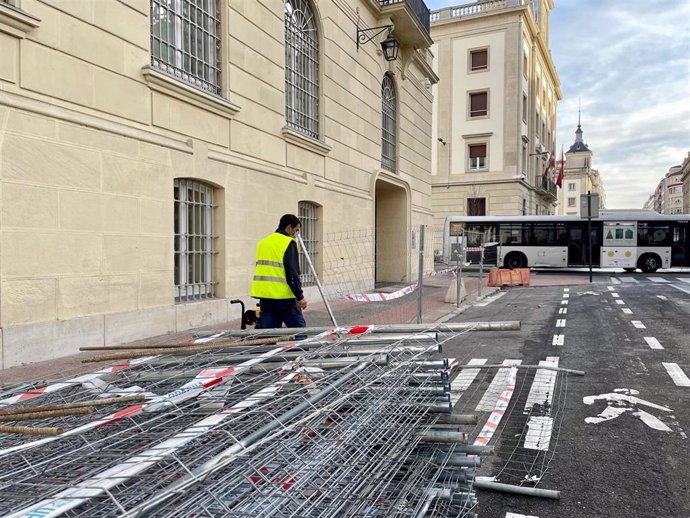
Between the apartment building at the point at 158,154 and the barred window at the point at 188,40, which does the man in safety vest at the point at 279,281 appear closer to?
the apartment building at the point at 158,154

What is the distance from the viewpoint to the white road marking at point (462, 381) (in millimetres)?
5359

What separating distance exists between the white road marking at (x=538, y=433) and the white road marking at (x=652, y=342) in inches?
162

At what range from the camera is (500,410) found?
4.91 metres

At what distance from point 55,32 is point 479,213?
32.3 meters

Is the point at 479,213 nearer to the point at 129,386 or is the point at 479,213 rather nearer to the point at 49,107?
the point at 49,107

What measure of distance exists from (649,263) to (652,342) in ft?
60.4

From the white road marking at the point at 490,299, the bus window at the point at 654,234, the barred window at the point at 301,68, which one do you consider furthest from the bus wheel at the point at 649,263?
the barred window at the point at 301,68

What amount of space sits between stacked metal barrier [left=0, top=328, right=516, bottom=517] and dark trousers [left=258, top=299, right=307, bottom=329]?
7.37ft

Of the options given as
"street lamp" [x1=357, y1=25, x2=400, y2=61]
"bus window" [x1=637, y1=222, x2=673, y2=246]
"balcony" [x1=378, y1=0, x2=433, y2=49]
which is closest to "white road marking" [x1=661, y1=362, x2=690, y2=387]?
"street lamp" [x1=357, y1=25, x2=400, y2=61]

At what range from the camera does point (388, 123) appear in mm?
18703

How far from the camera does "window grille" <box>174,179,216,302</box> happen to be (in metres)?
9.16

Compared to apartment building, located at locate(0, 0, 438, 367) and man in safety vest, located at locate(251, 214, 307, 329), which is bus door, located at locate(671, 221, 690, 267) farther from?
man in safety vest, located at locate(251, 214, 307, 329)

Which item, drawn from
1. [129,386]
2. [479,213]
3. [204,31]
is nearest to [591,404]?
[129,386]

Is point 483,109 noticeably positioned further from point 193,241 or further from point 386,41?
point 193,241
